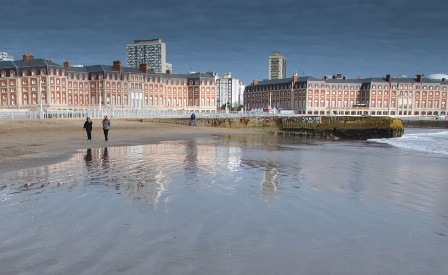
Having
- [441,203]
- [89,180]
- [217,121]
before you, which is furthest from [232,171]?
[217,121]

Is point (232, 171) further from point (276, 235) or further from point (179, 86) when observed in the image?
point (179, 86)

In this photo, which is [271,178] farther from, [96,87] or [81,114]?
[96,87]

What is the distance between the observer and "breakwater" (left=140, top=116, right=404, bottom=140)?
3966 centimetres

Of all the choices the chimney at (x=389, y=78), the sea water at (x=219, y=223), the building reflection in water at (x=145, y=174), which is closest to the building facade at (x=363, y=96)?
the chimney at (x=389, y=78)

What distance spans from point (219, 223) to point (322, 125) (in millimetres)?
40197

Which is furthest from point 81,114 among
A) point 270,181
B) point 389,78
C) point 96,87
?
point 389,78

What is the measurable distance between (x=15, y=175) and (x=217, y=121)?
41.3 m

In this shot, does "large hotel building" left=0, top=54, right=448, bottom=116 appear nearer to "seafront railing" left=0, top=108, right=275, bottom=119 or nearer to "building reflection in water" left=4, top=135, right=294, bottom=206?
"seafront railing" left=0, top=108, right=275, bottom=119

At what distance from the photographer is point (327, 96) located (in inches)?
4631

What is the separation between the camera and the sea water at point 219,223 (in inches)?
180

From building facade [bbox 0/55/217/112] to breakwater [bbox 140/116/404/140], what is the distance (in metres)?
44.3

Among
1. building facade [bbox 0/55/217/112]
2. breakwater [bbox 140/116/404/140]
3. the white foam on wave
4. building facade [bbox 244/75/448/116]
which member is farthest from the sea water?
building facade [bbox 244/75/448/116]

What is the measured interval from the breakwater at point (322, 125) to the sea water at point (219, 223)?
30304 mm

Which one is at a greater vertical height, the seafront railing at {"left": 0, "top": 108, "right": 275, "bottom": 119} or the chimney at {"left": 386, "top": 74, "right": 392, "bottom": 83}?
the chimney at {"left": 386, "top": 74, "right": 392, "bottom": 83}
